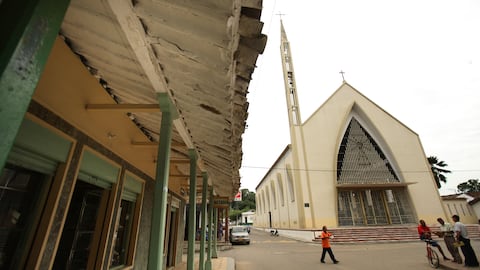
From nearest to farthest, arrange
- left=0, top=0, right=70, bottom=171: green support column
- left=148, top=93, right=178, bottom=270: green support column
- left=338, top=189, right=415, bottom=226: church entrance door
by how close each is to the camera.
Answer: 1. left=0, top=0, right=70, bottom=171: green support column
2. left=148, top=93, right=178, bottom=270: green support column
3. left=338, top=189, right=415, bottom=226: church entrance door

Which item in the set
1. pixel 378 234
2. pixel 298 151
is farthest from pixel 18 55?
pixel 298 151

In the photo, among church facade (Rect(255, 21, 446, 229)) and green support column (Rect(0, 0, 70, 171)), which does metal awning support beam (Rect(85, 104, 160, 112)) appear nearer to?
green support column (Rect(0, 0, 70, 171))

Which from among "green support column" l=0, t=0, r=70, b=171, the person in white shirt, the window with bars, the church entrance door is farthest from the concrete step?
"green support column" l=0, t=0, r=70, b=171

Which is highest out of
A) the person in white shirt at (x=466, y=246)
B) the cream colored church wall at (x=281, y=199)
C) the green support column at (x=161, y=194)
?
the cream colored church wall at (x=281, y=199)

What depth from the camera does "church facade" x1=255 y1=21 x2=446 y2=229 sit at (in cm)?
2080

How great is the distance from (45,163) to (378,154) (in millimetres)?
25977

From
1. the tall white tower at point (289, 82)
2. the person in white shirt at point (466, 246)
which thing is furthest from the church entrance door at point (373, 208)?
the person in white shirt at point (466, 246)

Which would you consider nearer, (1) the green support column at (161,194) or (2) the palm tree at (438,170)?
(1) the green support column at (161,194)

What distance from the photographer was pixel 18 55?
633 mm

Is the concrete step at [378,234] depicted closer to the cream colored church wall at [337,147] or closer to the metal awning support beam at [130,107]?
the cream colored church wall at [337,147]

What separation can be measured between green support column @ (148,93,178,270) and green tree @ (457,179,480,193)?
83.4m

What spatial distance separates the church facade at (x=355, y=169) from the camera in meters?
20.8

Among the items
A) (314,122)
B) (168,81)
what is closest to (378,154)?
(314,122)

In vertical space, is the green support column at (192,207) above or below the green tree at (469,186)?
below
